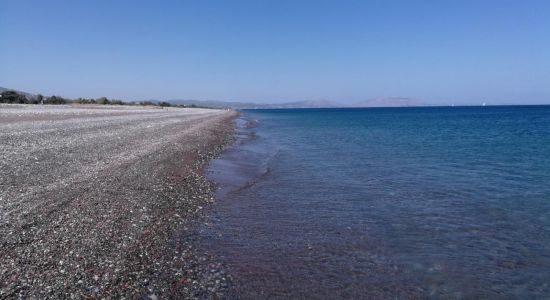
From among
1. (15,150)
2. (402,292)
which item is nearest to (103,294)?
(402,292)

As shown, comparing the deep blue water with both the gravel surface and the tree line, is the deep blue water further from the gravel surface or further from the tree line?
the tree line

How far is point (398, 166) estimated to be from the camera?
68.3ft

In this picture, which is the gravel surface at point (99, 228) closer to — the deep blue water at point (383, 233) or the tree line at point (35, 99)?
the deep blue water at point (383, 233)

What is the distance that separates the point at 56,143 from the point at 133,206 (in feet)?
37.7

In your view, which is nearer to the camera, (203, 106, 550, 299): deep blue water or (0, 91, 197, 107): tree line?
(203, 106, 550, 299): deep blue water

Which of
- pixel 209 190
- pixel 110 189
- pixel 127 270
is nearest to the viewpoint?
pixel 127 270

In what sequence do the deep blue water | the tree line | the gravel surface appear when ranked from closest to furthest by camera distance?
the gravel surface → the deep blue water → the tree line

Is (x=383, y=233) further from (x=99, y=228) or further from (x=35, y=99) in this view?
(x=35, y=99)

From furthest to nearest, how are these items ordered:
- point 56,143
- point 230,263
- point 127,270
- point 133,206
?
point 56,143, point 133,206, point 230,263, point 127,270

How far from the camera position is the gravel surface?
19.8ft

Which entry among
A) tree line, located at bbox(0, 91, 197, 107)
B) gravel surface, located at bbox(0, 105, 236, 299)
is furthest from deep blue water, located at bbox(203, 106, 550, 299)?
tree line, located at bbox(0, 91, 197, 107)

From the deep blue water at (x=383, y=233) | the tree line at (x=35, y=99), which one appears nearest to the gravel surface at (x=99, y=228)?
the deep blue water at (x=383, y=233)

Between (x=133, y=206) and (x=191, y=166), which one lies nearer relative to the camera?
(x=133, y=206)

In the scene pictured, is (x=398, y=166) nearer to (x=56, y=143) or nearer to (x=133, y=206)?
(x=133, y=206)
